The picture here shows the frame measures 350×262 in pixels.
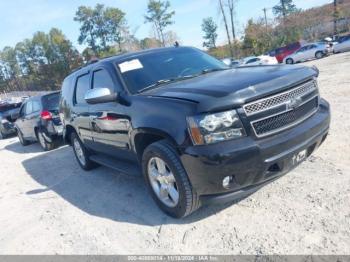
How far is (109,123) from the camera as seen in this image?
4.71 m

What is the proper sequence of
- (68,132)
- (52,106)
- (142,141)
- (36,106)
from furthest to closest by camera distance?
(36,106) < (52,106) < (68,132) < (142,141)

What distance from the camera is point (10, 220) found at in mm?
4938

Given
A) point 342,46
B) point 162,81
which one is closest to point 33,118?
point 162,81

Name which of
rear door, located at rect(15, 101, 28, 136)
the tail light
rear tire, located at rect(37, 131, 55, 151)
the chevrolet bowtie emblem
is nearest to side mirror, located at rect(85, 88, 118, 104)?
the chevrolet bowtie emblem

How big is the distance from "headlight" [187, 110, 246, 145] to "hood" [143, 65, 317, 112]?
0.08 metres

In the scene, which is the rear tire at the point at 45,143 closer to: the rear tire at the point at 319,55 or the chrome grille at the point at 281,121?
the chrome grille at the point at 281,121

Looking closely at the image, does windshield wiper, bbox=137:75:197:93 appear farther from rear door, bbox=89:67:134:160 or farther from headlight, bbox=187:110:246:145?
headlight, bbox=187:110:246:145

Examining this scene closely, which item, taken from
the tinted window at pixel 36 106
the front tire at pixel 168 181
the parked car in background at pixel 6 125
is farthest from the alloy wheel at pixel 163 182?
the parked car in background at pixel 6 125

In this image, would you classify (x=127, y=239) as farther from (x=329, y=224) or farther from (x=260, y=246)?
(x=329, y=224)

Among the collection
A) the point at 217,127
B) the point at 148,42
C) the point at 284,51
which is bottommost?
the point at 284,51

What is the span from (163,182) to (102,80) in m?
1.96

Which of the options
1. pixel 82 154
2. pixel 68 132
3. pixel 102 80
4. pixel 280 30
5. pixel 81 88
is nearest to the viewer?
pixel 102 80

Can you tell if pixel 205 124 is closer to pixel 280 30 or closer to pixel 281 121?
pixel 281 121

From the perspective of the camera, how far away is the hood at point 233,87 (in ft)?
10.3
